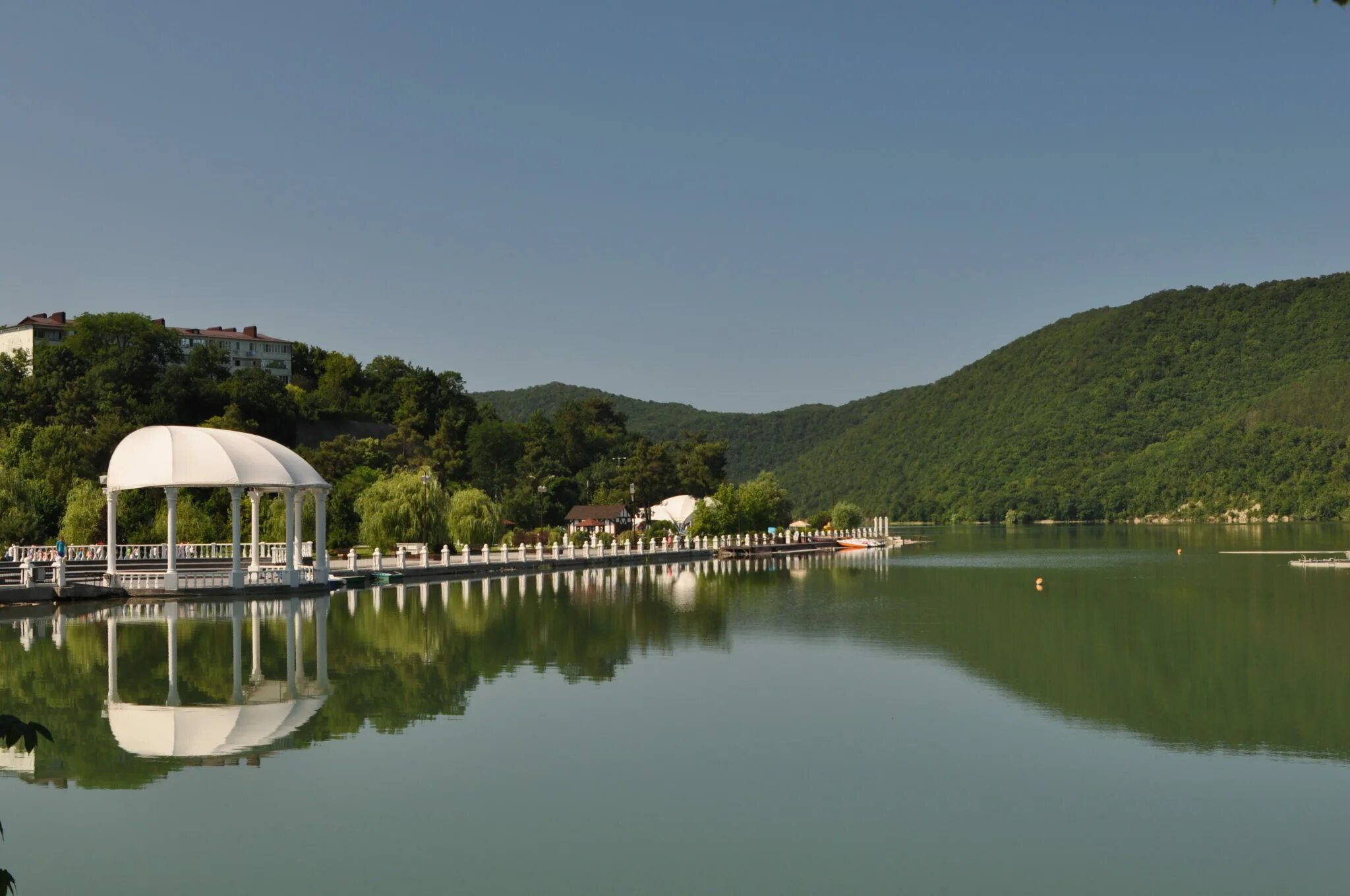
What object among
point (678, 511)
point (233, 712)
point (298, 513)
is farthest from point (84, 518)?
point (678, 511)

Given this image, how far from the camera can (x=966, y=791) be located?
11.9 meters

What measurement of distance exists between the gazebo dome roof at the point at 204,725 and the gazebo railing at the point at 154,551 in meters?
21.8

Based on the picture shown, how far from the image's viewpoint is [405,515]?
170ft

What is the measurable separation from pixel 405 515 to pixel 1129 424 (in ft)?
415

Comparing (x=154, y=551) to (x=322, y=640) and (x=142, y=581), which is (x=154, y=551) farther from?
(x=322, y=640)

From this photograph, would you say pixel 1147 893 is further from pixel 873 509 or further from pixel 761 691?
pixel 873 509

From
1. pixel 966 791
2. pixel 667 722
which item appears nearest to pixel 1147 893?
pixel 966 791


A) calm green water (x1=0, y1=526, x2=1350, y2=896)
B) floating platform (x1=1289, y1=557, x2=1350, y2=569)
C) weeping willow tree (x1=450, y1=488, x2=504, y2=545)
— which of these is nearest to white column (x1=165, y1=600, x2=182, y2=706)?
calm green water (x1=0, y1=526, x2=1350, y2=896)

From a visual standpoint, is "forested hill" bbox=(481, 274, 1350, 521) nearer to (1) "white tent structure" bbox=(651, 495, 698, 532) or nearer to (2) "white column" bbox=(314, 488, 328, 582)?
(1) "white tent structure" bbox=(651, 495, 698, 532)

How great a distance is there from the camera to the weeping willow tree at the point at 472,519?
175ft

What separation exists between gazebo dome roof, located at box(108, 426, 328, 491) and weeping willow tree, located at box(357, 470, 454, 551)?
1673 centimetres

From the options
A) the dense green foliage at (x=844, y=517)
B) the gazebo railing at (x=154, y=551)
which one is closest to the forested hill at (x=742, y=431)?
the dense green foliage at (x=844, y=517)

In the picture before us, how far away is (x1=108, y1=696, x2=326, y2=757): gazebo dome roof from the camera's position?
14.1 metres

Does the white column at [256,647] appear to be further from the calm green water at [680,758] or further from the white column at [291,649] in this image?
the white column at [291,649]
